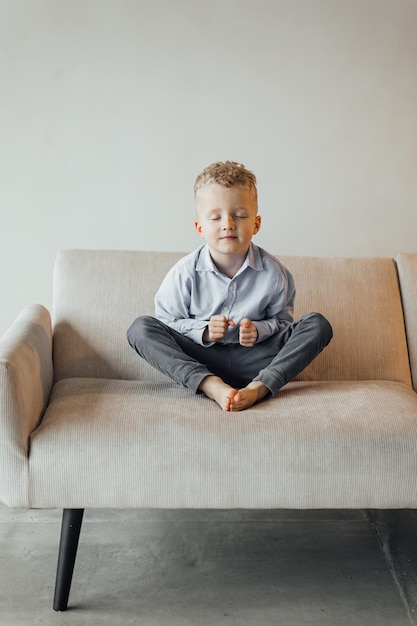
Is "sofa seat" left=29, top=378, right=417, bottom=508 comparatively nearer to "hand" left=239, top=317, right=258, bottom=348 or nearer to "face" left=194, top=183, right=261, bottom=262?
"hand" left=239, top=317, right=258, bottom=348

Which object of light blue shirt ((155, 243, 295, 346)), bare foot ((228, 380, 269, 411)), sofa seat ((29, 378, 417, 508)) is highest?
light blue shirt ((155, 243, 295, 346))

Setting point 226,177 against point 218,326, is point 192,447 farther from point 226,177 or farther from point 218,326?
point 226,177

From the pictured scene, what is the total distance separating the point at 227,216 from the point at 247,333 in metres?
0.31

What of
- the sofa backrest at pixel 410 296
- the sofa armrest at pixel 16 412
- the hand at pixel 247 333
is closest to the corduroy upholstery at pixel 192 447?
the sofa armrest at pixel 16 412

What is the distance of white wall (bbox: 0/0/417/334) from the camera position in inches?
95.9

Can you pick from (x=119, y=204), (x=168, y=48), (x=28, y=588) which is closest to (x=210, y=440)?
(x=28, y=588)

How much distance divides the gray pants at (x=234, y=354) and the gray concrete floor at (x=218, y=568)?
1.39 ft

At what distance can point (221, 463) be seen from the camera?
1583mm

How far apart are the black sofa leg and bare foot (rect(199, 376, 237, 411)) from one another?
0.41 meters

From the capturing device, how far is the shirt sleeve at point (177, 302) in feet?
6.66

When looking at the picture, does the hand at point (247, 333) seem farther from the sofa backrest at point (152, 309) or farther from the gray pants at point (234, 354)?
the sofa backrest at point (152, 309)

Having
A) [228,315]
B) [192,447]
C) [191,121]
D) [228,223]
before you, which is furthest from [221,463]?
[191,121]

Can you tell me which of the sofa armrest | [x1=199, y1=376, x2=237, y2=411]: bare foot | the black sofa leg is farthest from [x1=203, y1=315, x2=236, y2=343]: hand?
the black sofa leg

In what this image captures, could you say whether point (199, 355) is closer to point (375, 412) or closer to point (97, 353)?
point (97, 353)
